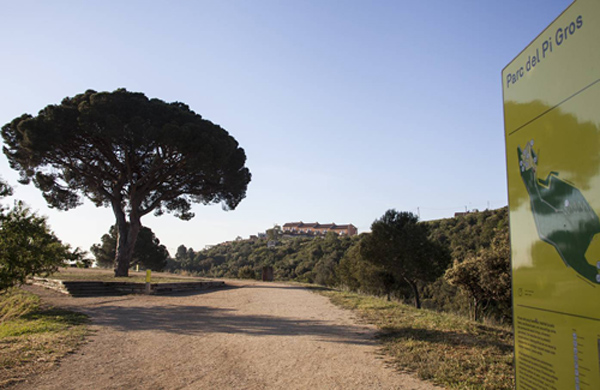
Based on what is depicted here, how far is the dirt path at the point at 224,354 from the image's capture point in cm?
446

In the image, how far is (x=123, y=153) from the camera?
21391 millimetres

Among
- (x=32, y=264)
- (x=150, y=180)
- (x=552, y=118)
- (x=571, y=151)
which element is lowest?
(x=32, y=264)

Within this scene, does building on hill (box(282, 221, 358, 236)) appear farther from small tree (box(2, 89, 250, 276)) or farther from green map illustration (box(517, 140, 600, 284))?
green map illustration (box(517, 140, 600, 284))

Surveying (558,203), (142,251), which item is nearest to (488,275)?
(558,203)

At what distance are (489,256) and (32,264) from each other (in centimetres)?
1627

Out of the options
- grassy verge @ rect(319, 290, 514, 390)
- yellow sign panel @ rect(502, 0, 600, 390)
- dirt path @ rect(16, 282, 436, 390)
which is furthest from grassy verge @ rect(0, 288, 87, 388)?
yellow sign panel @ rect(502, 0, 600, 390)

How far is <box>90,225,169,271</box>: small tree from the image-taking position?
3912 centimetres

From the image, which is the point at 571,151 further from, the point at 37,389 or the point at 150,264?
the point at 150,264

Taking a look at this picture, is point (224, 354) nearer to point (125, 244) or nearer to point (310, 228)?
point (125, 244)

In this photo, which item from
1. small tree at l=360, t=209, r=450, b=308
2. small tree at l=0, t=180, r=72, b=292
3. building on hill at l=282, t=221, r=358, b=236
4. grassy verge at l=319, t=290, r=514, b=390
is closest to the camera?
grassy verge at l=319, t=290, r=514, b=390

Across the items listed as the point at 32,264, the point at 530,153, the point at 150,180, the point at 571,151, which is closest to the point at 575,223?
the point at 571,151

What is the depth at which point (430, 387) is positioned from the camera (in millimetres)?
4195

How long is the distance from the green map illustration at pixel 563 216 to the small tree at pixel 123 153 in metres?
19.5

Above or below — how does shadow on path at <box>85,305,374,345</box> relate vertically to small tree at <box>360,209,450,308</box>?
below
